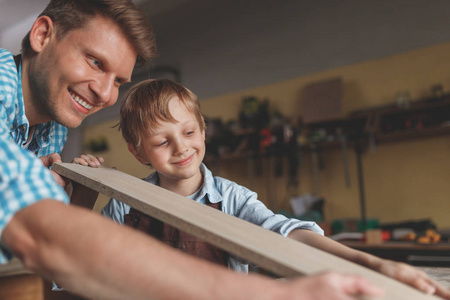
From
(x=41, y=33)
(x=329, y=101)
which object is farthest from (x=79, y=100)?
(x=329, y=101)

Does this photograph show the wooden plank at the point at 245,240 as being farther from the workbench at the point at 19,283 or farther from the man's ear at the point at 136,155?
the man's ear at the point at 136,155

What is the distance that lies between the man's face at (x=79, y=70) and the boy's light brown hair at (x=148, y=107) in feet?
0.31

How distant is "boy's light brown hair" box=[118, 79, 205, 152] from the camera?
1.33 m

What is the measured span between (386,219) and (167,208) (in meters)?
3.94

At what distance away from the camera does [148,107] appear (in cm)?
133

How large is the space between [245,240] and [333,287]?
19cm

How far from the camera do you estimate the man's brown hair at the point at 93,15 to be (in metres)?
1.37

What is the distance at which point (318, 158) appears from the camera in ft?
15.0

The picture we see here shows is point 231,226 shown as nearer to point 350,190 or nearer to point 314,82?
point 350,190

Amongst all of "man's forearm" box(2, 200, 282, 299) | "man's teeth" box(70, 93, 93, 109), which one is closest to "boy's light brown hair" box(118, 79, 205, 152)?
"man's teeth" box(70, 93, 93, 109)

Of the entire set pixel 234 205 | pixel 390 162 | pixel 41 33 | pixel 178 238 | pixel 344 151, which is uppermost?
pixel 344 151

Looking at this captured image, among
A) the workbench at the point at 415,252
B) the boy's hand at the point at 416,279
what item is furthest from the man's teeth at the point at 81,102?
the workbench at the point at 415,252

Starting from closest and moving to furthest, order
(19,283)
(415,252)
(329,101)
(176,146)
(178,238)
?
(19,283) < (178,238) < (176,146) < (415,252) < (329,101)

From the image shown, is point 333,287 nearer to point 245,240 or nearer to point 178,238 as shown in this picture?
point 245,240
